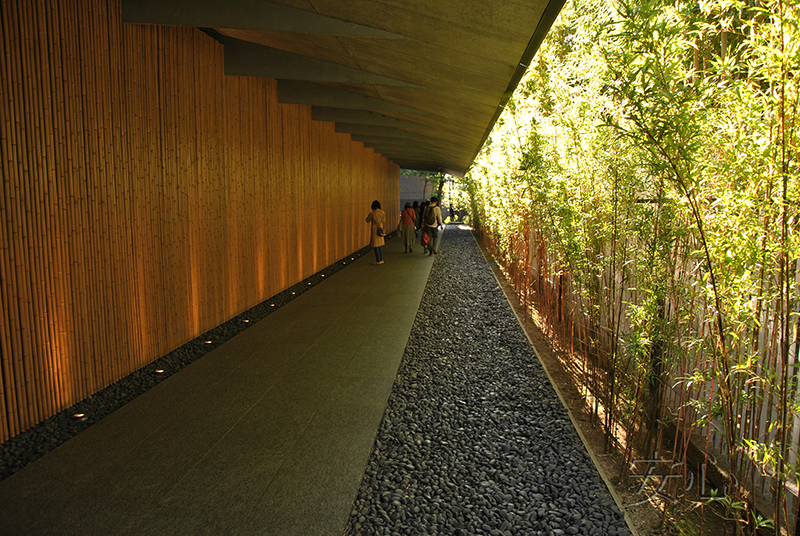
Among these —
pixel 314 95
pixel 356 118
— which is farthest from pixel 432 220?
pixel 314 95

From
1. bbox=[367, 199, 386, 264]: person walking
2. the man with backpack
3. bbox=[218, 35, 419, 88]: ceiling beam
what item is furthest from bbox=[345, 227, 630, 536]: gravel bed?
the man with backpack

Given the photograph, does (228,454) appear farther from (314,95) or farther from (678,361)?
(314,95)

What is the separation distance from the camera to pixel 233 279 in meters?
6.14

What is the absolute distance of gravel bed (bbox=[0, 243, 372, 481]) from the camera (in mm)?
2896

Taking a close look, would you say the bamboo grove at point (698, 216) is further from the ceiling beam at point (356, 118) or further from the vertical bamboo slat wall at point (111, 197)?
the ceiling beam at point (356, 118)

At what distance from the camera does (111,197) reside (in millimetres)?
3832

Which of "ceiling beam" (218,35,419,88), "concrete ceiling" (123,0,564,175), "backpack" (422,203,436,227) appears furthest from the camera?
"backpack" (422,203,436,227)

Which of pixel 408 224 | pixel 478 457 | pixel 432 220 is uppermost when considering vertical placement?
pixel 432 220

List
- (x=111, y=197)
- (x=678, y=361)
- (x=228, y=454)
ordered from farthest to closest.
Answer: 1. (x=111, y=197)
2. (x=228, y=454)
3. (x=678, y=361)

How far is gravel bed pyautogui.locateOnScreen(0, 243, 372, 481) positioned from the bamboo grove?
3153mm

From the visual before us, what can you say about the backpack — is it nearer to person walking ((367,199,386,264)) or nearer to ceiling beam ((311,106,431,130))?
person walking ((367,199,386,264))

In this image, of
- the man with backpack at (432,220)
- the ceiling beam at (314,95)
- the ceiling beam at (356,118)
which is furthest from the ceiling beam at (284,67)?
the man with backpack at (432,220)

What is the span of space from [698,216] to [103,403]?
143 inches

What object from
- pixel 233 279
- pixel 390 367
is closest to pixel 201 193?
pixel 233 279
